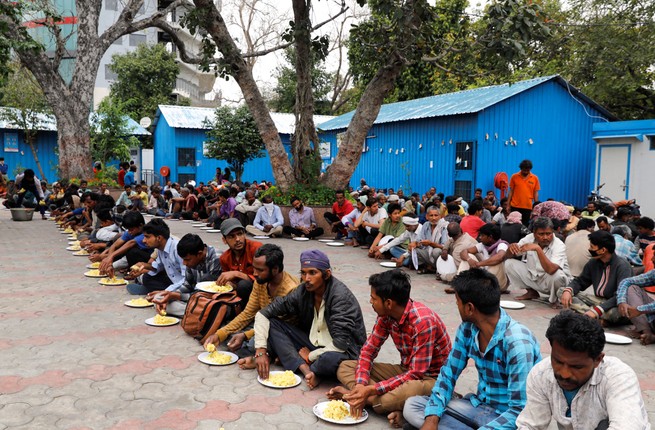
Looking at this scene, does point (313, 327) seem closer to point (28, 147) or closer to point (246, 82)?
point (246, 82)

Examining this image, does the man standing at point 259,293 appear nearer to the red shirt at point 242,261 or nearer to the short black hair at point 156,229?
the red shirt at point 242,261

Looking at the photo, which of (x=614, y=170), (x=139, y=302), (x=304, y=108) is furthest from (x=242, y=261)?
(x=614, y=170)

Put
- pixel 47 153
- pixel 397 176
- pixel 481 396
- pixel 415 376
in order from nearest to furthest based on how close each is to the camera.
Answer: pixel 481 396 < pixel 415 376 < pixel 397 176 < pixel 47 153

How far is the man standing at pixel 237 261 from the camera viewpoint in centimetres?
534

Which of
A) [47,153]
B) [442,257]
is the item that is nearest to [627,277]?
[442,257]

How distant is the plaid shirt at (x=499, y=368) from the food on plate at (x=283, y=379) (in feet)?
4.38

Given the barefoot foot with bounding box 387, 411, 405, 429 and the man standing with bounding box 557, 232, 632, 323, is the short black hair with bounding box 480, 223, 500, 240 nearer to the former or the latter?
the man standing with bounding box 557, 232, 632, 323

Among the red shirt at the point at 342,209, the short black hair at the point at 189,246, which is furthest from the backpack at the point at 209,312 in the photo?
the red shirt at the point at 342,209

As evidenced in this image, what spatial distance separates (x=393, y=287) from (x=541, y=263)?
149 inches

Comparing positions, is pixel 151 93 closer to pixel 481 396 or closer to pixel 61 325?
pixel 61 325

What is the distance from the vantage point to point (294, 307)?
179 inches

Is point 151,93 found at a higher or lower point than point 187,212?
higher

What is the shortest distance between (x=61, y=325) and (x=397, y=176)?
14946mm

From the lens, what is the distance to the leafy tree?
25562 millimetres
